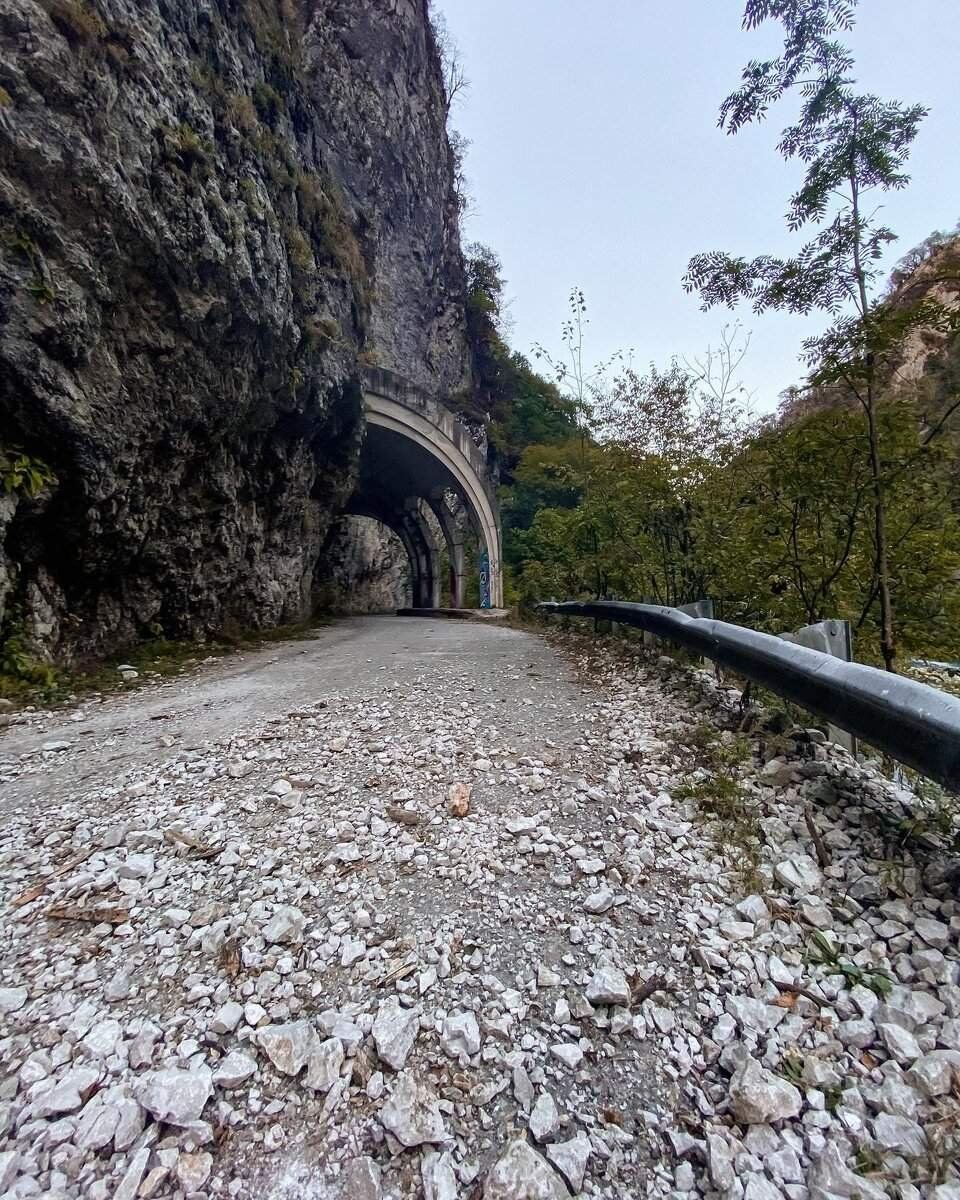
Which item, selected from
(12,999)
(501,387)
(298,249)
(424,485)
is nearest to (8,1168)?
(12,999)


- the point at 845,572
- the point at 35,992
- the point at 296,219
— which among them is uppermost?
the point at 296,219

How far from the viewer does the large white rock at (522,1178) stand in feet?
3.05

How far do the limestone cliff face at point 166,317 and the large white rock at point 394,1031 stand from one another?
4.79 meters

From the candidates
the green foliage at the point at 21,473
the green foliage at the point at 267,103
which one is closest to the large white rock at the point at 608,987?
the green foliage at the point at 21,473

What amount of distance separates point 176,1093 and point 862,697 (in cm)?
220

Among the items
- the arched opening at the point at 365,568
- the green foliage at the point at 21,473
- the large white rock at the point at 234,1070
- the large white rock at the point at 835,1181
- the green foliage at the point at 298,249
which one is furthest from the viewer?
the arched opening at the point at 365,568

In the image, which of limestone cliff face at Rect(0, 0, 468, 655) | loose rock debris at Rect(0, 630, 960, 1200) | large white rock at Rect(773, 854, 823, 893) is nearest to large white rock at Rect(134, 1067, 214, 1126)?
loose rock debris at Rect(0, 630, 960, 1200)

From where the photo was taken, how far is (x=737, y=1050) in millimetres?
1154

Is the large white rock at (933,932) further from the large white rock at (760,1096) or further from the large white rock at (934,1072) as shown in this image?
the large white rock at (760,1096)

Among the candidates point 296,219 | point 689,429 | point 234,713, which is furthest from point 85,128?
point 689,429

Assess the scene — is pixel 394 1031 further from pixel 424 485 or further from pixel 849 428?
pixel 424 485

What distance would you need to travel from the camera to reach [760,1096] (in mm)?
1038

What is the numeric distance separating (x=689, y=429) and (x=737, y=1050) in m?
5.85

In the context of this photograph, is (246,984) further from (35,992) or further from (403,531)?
(403,531)
